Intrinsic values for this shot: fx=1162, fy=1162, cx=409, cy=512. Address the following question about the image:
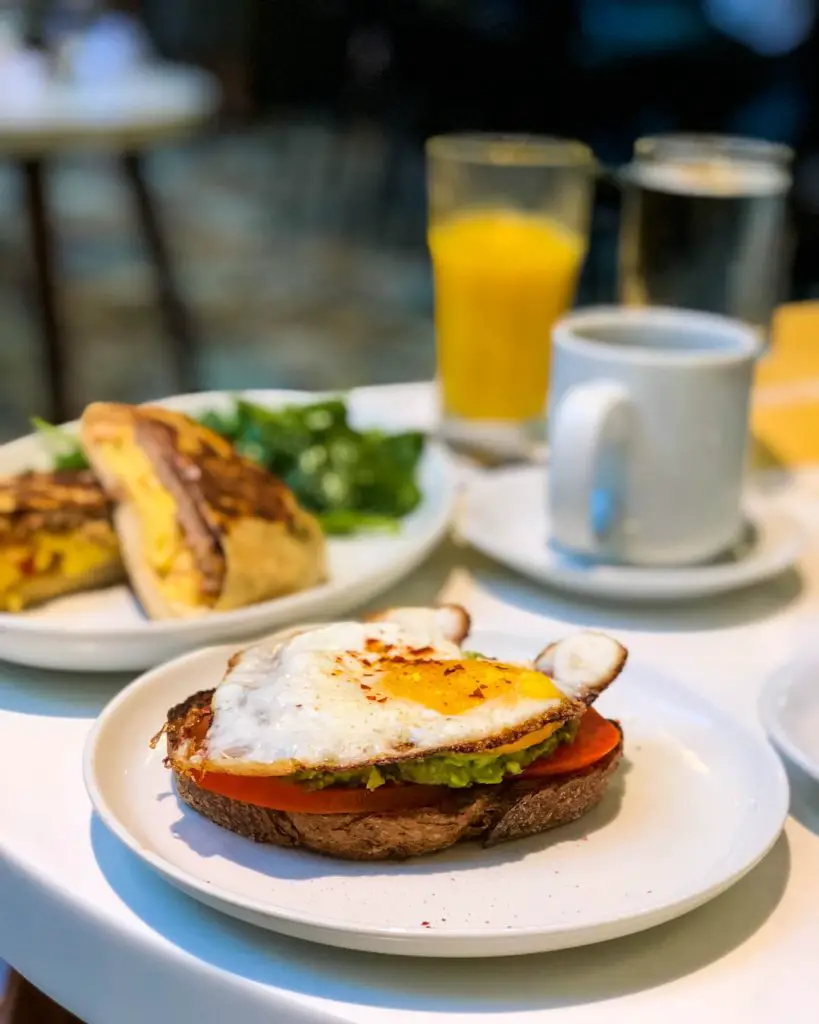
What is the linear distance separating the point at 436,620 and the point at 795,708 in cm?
26

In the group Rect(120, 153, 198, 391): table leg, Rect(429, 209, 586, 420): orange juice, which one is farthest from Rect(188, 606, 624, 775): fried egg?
Rect(120, 153, 198, 391): table leg

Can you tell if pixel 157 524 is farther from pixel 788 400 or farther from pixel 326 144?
pixel 326 144

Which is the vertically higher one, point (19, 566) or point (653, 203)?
point (653, 203)

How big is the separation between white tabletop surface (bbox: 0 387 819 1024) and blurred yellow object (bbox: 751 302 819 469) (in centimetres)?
77

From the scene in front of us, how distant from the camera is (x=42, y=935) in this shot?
0.64m

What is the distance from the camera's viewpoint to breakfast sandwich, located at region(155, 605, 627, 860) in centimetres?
60

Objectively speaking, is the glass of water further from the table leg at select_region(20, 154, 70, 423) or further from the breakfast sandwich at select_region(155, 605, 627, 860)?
the table leg at select_region(20, 154, 70, 423)

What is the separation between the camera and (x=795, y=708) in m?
0.80

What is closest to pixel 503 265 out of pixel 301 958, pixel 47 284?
pixel 301 958

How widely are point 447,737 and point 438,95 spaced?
6.51 m

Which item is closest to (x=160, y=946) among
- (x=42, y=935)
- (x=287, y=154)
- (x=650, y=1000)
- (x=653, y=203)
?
(x=42, y=935)

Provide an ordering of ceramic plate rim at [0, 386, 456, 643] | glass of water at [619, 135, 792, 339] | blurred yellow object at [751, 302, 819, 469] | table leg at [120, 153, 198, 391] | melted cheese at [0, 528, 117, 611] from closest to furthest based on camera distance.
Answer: ceramic plate rim at [0, 386, 456, 643]
melted cheese at [0, 528, 117, 611]
glass of water at [619, 135, 792, 339]
blurred yellow object at [751, 302, 819, 469]
table leg at [120, 153, 198, 391]

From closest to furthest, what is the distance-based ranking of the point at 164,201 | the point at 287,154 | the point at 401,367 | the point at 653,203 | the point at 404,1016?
1. the point at 404,1016
2. the point at 653,203
3. the point at 401,367
4. the point at 164,201
5. the point at 287,154

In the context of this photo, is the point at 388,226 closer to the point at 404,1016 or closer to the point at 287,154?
the point at 287,154
